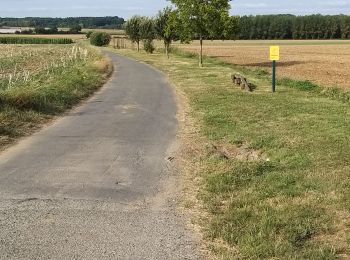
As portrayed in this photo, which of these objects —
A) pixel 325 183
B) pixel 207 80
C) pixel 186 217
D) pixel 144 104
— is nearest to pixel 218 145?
pixel 325 183

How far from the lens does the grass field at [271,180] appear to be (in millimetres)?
4645

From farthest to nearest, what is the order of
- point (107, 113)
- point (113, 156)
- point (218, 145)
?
point (107, 113) → point (218, 145) → point (113, 156)

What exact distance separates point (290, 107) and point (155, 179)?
8.02 meters

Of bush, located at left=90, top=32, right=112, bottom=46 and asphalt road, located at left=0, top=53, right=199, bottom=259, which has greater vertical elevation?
bush, located at left=90, top=32, right=112, bottom=46

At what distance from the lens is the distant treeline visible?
447 feet

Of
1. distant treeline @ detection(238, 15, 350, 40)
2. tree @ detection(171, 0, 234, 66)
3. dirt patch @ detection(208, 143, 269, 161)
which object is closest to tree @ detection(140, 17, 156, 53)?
tree @ detection(171, 0, 234, 66)

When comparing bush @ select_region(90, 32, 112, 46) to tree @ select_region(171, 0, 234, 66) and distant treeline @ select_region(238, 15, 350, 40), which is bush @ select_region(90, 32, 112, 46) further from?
tree @ select_region(171, 0, 234, 66)

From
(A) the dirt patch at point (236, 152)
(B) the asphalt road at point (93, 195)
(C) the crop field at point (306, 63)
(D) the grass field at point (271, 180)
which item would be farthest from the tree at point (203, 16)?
(A) the dirt patch at point (236, 152)

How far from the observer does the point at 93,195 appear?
6.18m

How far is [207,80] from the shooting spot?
23.5 metres

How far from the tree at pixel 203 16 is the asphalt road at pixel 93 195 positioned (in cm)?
2393

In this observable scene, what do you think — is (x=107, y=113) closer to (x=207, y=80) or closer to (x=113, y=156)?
(x=113, y=156)

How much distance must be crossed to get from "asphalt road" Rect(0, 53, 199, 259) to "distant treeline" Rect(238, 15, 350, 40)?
129846 mm

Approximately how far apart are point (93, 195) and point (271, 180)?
92.4 inches
